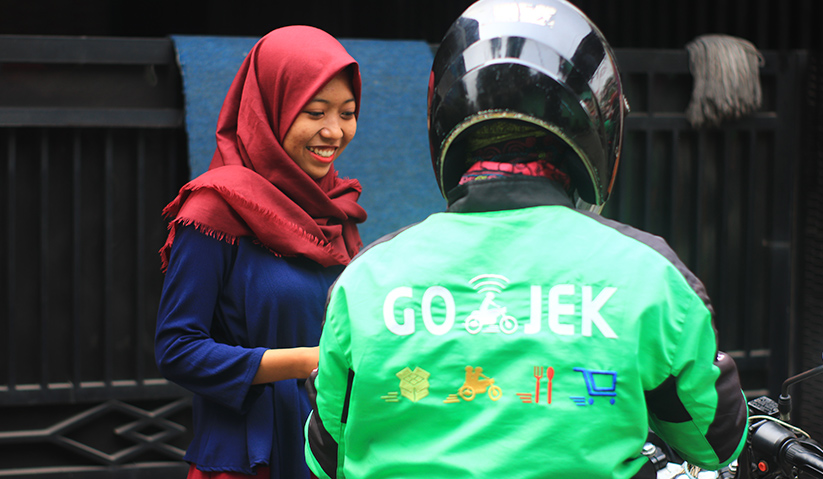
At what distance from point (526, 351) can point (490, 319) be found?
0.23 ft

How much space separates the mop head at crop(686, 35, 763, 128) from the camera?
3.82 meters

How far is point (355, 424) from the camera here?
3.83ft

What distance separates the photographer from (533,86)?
128 centimetres

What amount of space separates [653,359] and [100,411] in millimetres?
2889

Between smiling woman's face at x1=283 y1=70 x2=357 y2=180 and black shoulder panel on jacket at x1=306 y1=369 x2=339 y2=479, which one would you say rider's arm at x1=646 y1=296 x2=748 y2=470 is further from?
smiling woman's face at x1=283 y1=70 x2=357 y2=180

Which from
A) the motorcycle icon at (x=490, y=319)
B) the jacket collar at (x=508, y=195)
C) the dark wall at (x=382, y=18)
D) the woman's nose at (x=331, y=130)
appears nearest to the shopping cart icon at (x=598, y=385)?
the motorcycle icon at (x=490, y=319)

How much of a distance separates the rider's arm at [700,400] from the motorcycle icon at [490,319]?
0.76ft

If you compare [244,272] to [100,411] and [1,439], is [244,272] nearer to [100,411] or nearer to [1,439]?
[100,411]

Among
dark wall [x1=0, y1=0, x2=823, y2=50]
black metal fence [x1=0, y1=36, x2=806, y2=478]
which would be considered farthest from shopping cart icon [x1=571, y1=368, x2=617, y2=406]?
dark wall [x1=0, y1=0, x2=823, y2=50]

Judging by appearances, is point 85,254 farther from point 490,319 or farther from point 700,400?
point 700,400

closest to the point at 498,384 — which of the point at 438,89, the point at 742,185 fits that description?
the point at 438,89

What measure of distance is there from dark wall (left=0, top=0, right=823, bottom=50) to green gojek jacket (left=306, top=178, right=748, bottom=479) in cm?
337

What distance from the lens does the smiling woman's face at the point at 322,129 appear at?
2.17 metres

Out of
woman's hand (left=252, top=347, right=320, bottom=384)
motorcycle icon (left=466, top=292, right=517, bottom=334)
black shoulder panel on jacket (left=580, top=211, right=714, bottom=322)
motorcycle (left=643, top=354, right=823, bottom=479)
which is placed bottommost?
motorcycle (left=643, top=354, right=823, bottom=479)
